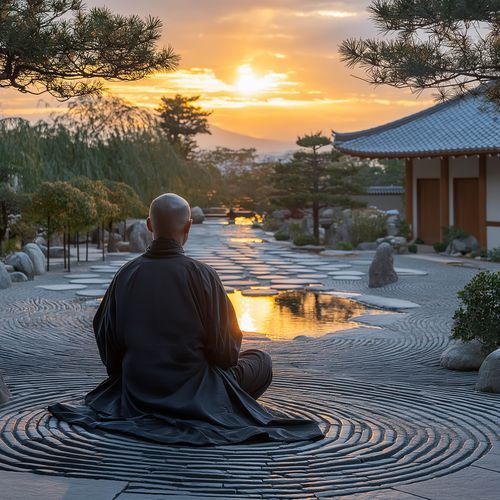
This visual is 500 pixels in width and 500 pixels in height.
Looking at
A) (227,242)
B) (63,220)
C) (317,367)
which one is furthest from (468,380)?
(227,242)

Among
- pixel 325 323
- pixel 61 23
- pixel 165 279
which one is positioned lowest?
pixel 325 323

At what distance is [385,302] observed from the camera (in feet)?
38.2

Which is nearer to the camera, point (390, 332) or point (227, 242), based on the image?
point (390, 332)

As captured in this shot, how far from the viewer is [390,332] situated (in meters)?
9.05

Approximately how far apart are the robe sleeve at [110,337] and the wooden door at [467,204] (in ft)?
55.8

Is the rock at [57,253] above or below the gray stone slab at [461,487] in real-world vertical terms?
above

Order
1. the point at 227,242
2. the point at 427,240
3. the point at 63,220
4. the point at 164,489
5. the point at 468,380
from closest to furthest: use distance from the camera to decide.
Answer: the point at 164,489 → the point at 468,380 → the point at 63,220 → the point at 427,240 → the point at 227,242

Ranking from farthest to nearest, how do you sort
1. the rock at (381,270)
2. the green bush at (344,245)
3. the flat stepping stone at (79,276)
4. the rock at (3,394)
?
1. the green bush at (344,245)
2. the flat stepping stone at (79,276)
3. the rock at (381,270)
4. the rock at (3,394)

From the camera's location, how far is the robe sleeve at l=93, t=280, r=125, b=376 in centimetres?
450

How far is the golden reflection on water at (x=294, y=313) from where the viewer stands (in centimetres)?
959

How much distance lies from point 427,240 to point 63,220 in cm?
1011

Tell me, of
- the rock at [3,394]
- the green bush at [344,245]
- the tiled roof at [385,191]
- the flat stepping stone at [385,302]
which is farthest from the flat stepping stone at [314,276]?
the tiled roof at [385,191]

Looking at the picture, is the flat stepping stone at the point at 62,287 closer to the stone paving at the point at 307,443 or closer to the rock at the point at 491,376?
the stone paving at the point at 307,443

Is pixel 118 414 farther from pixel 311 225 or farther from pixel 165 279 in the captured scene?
pixel 311 225
